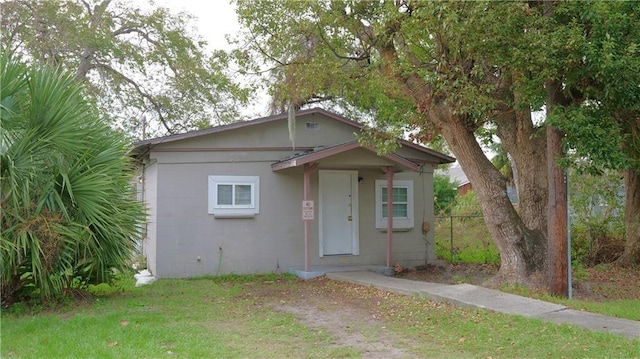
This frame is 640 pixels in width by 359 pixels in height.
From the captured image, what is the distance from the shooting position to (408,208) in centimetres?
1318

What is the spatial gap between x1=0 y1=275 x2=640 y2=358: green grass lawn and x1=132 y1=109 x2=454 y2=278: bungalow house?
2.47 meters

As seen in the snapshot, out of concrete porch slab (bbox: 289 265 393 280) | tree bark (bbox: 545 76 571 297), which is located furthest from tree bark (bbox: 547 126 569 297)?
concrete porch slab (bbox: 289 265 393 280)

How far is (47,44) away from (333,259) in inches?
506

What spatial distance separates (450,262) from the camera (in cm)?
1367

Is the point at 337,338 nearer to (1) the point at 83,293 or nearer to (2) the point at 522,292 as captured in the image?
(2) the point at 522,292

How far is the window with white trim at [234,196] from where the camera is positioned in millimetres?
11344

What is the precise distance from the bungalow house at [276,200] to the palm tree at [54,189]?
9.03 ft

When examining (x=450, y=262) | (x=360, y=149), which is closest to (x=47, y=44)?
(x=360, y=149)

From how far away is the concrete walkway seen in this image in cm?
608

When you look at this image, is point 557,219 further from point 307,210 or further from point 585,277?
point 307,210

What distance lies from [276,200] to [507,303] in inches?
234

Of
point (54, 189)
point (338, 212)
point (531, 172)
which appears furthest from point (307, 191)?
point (54, 189)

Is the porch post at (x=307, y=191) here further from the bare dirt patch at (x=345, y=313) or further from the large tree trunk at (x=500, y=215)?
the large tree trunk at (x=500, y=215)

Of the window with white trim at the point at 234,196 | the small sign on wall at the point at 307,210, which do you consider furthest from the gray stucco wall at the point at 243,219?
the small sign on wall at the point at 307,210
